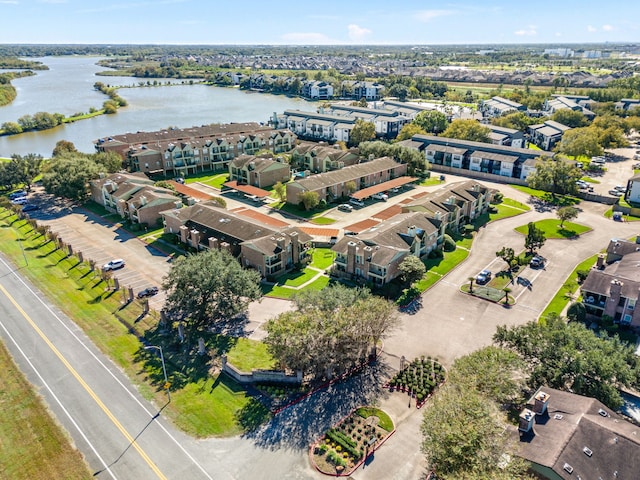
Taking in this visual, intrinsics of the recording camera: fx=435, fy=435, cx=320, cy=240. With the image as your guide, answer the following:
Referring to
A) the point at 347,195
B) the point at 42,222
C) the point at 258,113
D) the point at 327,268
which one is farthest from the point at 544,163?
the point at 258,113

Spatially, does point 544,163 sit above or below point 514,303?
above

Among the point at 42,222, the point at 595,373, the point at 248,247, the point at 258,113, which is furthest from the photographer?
the point at 258,113

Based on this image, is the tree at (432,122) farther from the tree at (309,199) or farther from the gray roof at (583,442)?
the gray roof at (583,442)

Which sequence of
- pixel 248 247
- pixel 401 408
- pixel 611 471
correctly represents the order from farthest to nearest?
pixel 248 247 < pixel 401 408 < pixel 611 471

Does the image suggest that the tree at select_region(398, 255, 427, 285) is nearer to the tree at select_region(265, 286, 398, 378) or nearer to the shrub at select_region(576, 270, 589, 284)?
the tree at select_region(265, 286, 398, 378)

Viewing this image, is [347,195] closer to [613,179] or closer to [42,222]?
[42,222]

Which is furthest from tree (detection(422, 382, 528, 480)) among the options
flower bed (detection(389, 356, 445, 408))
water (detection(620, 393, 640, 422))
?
water (detection(620, 393, 640, 422))

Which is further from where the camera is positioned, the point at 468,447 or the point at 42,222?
the point at 42,222
